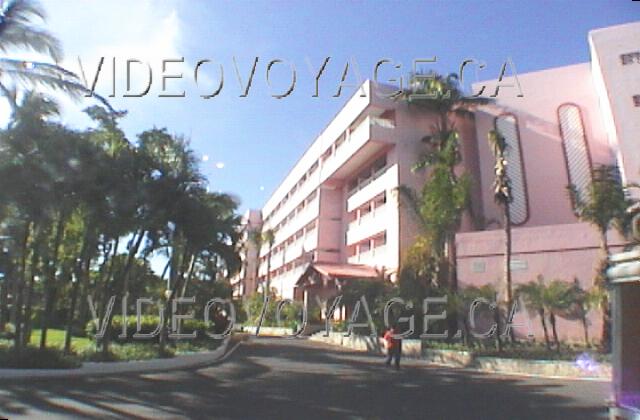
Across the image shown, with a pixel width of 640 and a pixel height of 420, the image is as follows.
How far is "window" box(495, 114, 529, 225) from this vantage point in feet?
97.2

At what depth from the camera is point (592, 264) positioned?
22188mm

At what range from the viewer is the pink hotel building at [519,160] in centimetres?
2434

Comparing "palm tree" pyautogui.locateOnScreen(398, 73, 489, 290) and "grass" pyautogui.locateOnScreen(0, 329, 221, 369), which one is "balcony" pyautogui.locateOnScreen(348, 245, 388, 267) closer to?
"palm tree" pyautogui.locateOnScreen(398, 73, 489, 290)

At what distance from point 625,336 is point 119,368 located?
14.1 meters

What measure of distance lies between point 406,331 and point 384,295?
1.98 metres

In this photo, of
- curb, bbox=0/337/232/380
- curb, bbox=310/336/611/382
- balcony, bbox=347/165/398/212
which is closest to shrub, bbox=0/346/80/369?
curb, bbox=0/337/232/380

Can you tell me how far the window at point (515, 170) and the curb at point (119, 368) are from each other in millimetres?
17867

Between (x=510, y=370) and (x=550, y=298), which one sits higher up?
(x=550, y=298)

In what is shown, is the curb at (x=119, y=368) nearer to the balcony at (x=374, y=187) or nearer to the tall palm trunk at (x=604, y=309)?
the tall palm trunk at (x=604, y=309)

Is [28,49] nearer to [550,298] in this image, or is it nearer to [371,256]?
[550,298]

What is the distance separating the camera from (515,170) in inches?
1200

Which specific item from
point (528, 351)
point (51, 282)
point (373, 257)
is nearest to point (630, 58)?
point (528, 351)

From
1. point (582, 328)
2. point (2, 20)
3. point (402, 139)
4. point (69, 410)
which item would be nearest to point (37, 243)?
point (2, 20)

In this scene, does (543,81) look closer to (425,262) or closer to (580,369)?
(425,262)
